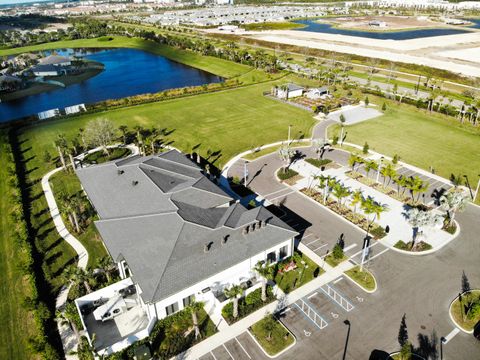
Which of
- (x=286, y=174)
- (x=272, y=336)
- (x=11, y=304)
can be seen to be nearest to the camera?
(x=272, y=336)

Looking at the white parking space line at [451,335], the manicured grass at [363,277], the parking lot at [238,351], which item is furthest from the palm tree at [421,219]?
the parking lot at [238,351]

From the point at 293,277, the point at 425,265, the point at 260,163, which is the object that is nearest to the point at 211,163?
the point at 260,163

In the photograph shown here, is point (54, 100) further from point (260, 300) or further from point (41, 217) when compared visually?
point (260, 300)

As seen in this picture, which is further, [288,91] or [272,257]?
[288,91]

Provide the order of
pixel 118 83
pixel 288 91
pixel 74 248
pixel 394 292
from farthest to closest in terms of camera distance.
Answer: pixel 118 83 < pixel 288 91 < pixel 74 248 < pixel 394 292

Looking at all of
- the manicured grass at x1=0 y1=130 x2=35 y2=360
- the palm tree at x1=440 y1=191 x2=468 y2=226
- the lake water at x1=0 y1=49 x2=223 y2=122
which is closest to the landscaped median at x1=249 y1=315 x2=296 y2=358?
the manicured grass at x1=0 y1=130 x2=35 y2=360

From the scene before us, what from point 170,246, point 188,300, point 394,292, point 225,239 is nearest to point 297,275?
point 225,239

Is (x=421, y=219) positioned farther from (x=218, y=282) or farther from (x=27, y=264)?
(x=27, y=264)
